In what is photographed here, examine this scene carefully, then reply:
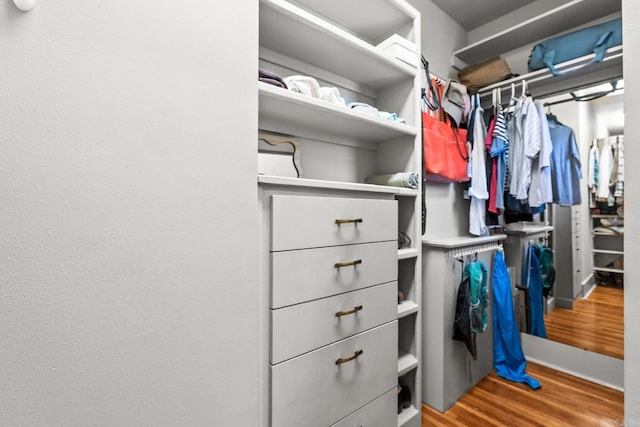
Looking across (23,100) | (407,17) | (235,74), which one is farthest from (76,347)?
(407,17)

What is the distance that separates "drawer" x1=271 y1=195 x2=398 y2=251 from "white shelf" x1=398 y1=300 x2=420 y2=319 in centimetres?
39

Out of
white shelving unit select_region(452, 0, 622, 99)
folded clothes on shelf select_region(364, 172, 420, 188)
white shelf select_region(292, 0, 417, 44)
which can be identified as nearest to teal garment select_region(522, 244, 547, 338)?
white shelving unit select_region(452, 0, 622, 99)

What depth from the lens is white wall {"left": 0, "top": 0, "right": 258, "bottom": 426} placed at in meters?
0.56

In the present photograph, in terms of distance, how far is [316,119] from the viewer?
49.9 inches

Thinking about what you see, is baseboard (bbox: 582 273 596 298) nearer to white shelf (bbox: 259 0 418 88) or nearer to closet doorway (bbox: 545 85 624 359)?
closet doorway (bbox: 545 85 624 359)

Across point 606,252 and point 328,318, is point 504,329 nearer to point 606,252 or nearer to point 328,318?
point 606,252

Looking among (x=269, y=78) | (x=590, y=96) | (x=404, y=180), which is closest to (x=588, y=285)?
(x=590, y=96)

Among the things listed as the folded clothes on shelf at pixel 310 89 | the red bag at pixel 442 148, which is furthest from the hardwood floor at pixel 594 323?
the folded clothes on shelf at pixel 310 89

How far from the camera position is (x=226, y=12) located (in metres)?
0.81

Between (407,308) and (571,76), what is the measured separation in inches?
76.4

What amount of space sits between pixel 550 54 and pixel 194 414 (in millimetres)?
2655

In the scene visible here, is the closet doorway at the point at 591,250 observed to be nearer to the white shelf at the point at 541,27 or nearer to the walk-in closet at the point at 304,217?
the walk-in closet at the point at 304,217

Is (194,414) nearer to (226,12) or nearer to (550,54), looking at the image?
(226,12)

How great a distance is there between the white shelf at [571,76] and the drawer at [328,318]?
1.79 meters
